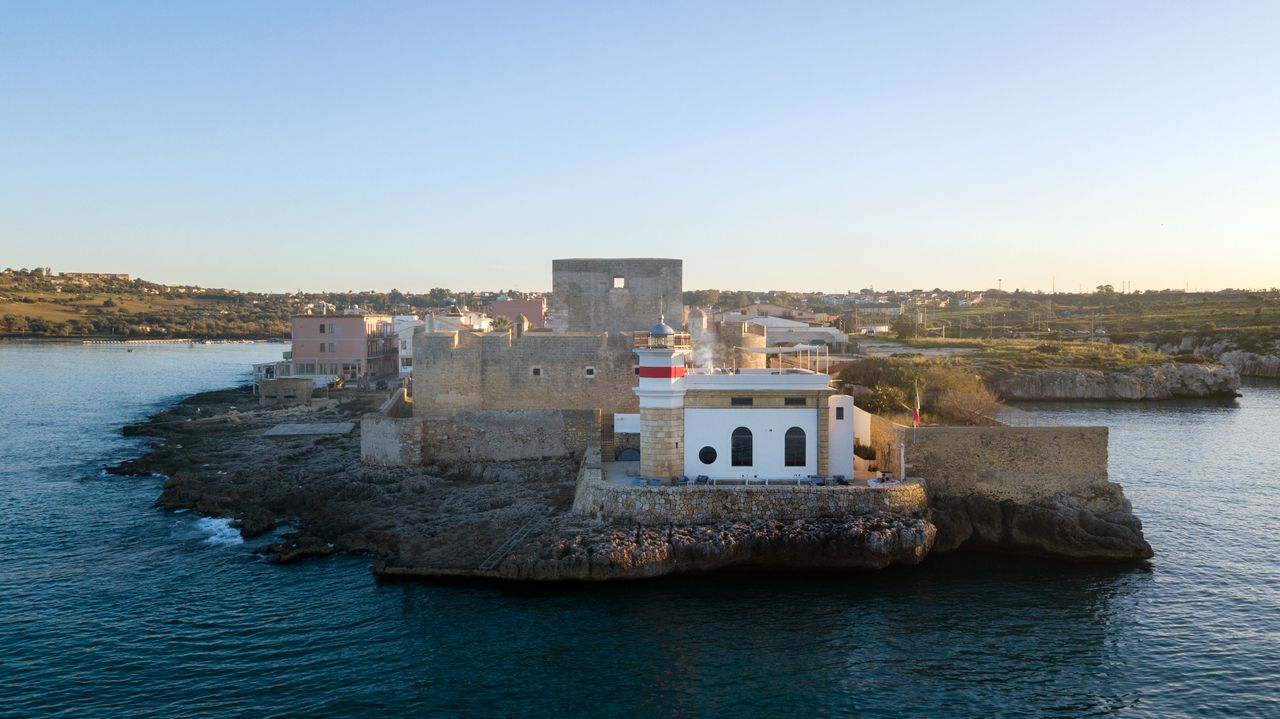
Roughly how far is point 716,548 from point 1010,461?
351 inches

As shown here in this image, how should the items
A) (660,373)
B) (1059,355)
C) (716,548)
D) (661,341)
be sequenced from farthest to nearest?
(1059,355), (661,341), (660,373), (716,548)

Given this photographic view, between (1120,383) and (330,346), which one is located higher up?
(330,346)

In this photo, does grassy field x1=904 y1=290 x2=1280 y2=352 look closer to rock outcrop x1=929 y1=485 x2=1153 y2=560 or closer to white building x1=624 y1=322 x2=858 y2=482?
rock outcrop x1=929 y1=485 x2=1153 y2=560

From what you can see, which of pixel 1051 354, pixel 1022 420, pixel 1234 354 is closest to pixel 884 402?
pixel 1022 420

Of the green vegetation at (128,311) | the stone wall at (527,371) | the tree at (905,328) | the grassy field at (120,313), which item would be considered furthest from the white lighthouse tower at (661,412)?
the grassy field at (120,313)

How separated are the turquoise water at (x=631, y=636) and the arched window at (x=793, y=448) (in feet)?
11.7

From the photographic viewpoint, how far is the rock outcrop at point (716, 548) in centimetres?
2039

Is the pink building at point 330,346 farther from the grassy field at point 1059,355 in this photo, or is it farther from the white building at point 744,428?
the grassy field at point 1059,355

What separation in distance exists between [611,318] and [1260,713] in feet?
79.2

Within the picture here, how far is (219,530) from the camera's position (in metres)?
24.8

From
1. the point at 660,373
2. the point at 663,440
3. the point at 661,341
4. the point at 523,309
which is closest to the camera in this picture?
the point at 660,373

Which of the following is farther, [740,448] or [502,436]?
[502,436]

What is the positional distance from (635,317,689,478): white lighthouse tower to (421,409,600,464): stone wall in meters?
6.09

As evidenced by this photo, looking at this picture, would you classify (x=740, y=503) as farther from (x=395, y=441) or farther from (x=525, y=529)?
(x=395, y=441)
